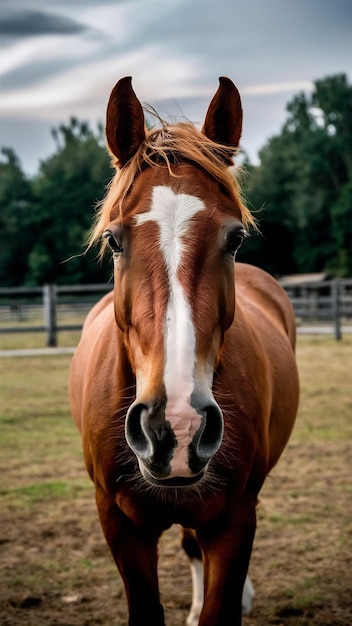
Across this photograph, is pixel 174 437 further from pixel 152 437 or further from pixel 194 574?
pixel 194 574

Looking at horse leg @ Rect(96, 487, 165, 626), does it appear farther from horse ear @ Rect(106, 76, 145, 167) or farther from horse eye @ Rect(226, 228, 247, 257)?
horse ear @ Rect(106, 76, 145, 167)

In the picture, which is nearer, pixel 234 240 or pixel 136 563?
pixel 234 240

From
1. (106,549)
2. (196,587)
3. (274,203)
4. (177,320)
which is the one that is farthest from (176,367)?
(274,203)

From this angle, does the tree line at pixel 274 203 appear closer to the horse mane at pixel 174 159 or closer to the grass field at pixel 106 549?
the grass field at pixel 106 549

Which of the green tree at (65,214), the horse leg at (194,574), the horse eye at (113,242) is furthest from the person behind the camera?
the green tree at (65,214)

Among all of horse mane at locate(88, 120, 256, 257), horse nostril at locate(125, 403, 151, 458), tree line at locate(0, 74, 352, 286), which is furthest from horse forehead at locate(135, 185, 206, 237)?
tree line at locate(0, 74, 352, 286)

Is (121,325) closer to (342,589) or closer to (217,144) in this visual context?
(217,144)

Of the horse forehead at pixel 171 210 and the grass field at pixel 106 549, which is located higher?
the horse forehead at pixel 171 210

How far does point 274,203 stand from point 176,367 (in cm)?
4701

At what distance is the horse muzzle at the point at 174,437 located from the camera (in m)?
1.84

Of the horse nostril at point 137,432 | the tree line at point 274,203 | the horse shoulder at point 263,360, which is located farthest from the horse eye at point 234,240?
the tree line at point 274,203

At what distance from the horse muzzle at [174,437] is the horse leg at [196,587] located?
1725 mm

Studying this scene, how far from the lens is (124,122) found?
245 centimetres

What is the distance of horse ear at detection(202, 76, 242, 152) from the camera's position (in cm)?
248
